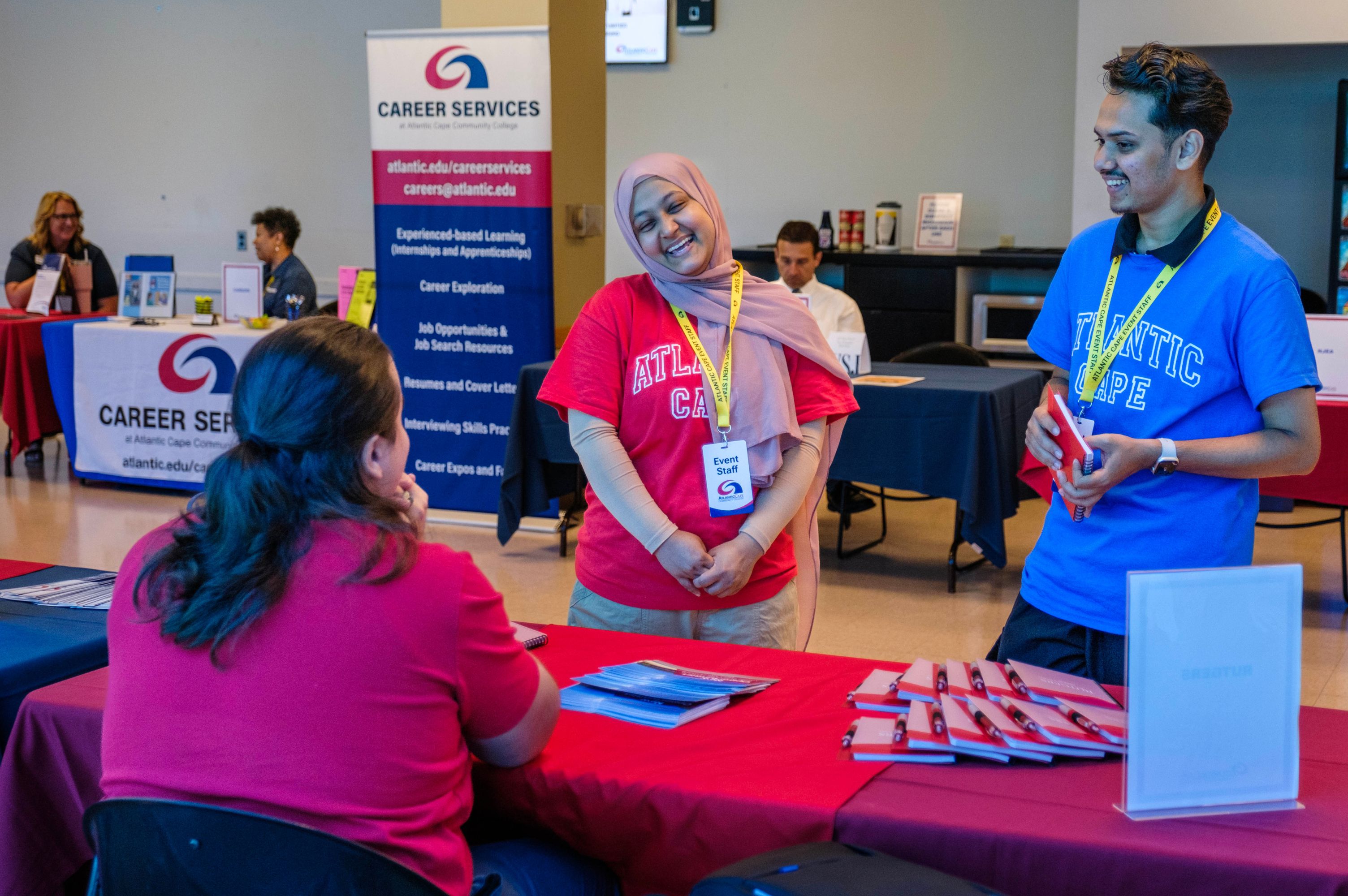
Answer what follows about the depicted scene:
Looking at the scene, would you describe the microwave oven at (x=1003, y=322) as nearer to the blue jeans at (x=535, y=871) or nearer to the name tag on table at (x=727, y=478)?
the name tag on table at (x=727, y=478)

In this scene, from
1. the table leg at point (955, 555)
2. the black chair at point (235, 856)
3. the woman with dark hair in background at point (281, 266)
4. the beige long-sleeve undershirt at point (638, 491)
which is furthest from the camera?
the woman with dark hair in background at point (281, 266)

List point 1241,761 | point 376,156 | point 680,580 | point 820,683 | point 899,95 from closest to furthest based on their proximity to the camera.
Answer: point 1241,761
point 820,683
point 680,580
point 376,156
point 899,95

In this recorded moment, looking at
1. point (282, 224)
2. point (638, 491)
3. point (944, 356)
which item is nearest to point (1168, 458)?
point (638, 491)

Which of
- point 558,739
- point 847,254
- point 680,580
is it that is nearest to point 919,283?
point 847,254

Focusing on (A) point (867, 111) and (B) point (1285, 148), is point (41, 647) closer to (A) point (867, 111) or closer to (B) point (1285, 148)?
(A) point (867, 111)

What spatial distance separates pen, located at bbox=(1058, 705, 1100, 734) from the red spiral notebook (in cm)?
32

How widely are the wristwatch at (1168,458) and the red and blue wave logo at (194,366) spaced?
495 centimetres

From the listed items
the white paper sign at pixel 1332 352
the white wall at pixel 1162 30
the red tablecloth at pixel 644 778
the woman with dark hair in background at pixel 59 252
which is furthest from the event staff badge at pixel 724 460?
the woman with dark hair in background at pixel 59 252

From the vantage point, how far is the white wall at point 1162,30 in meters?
5.68

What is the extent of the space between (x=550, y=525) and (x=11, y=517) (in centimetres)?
245

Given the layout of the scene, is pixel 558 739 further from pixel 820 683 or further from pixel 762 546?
pixel 762 546

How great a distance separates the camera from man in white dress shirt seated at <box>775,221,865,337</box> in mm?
5387

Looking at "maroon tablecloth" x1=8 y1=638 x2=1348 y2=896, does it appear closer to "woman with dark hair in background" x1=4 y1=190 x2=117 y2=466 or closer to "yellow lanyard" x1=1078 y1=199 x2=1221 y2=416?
"yellow lanyard" x1=1078 y1=199 x2=1221 y2=416

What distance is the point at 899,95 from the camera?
753 centimetres
